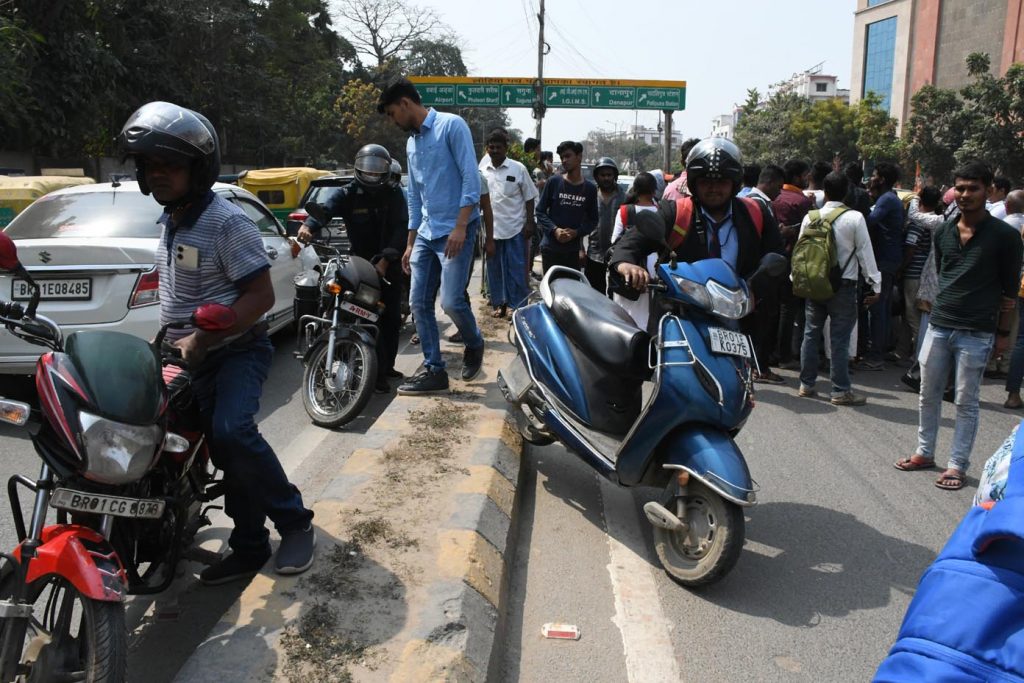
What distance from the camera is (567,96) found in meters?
35.3

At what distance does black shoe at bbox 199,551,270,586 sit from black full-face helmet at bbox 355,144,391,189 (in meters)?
3.66

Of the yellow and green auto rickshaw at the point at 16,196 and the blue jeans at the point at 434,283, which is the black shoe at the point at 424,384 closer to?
the blue jeans at the point at 434,283

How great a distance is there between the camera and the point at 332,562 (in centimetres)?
326

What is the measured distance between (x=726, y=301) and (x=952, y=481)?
224 centimetres

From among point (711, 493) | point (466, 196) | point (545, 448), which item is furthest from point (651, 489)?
point (466, 196)

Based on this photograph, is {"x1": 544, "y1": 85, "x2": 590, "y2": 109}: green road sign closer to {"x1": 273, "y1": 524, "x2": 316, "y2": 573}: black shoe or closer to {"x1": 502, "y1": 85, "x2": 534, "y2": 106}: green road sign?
{"x1": 502, "y1": 85, "x2": 534, "y2": 106}: green road sign

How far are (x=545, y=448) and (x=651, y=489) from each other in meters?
0.91

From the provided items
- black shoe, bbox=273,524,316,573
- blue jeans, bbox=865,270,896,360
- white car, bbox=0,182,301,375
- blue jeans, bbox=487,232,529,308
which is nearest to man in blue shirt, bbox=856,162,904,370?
blue jeans, bbox=865,270,896,360

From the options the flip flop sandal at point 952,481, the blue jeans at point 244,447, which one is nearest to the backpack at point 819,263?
the flip flop sandal at point 952,481

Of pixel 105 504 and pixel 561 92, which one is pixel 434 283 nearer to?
pixel 105 504

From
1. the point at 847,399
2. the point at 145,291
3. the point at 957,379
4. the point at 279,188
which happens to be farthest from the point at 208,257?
the point at 279,188

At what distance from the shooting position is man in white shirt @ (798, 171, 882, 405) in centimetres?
665

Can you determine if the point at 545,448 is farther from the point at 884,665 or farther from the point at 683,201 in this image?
the point at 884,665

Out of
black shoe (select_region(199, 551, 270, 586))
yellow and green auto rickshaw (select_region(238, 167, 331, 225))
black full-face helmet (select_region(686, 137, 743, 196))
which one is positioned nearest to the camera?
black shoe (select_region(199, 551, 270, 586))
